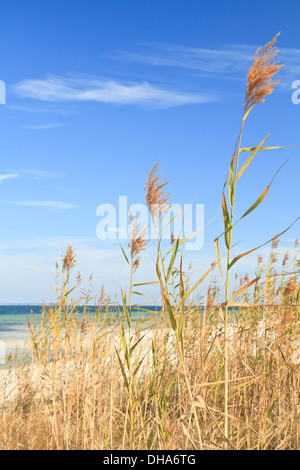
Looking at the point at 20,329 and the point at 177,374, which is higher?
the point at 177,374

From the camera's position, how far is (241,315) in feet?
15.2

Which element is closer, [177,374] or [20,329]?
[177,374]

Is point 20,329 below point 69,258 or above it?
below

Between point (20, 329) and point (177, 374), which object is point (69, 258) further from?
point (20, 329)

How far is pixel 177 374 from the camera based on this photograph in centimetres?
312

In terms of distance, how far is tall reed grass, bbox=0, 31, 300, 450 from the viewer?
2.12m

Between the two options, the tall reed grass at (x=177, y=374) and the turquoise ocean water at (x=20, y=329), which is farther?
the turquoise ocean water at (x=20, y=329)

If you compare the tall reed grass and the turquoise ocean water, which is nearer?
the tall reed grass

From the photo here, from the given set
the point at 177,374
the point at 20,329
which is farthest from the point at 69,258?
the point at 20,329

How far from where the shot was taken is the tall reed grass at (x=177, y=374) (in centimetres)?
212

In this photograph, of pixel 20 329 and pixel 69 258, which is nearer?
pixel 69 258
